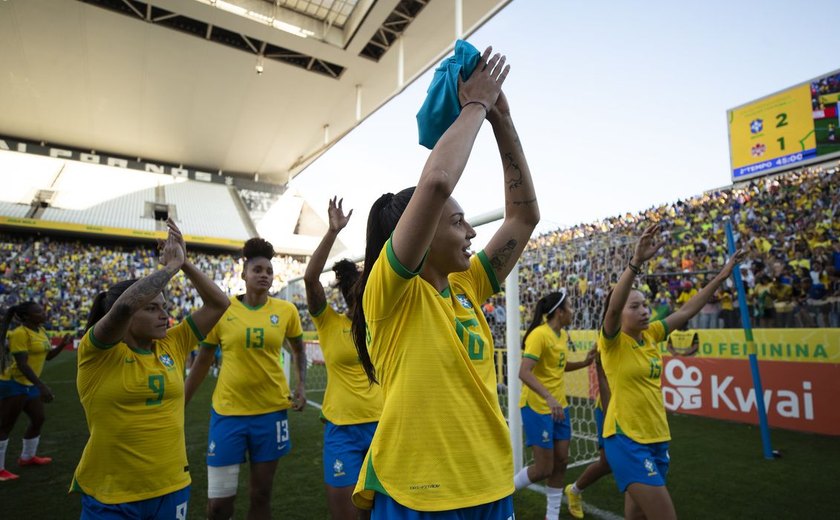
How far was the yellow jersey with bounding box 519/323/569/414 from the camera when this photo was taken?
501 cm

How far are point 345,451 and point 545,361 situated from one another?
231cm

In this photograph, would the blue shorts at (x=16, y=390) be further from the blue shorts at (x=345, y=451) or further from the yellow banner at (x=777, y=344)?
the yellow banner at (x=777, y=344)

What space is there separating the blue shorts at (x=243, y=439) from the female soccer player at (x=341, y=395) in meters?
0.44

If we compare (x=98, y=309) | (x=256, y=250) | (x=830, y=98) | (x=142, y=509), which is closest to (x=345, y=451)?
(x=142, y=509)

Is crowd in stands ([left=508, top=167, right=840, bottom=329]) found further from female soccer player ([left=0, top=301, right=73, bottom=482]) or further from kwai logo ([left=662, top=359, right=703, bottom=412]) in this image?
female soccer player ([left=0, top=301, right=73, bottom=482])

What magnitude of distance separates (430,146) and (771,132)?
24709 mm

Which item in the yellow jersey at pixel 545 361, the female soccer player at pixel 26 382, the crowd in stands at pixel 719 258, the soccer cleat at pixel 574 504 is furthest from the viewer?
the crowd in stands at pixel 719 258

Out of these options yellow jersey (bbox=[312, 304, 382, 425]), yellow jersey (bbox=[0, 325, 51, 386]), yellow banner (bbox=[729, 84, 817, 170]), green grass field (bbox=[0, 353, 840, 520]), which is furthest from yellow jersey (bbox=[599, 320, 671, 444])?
yellow banner (bbox=[729, 84, 817, 170])

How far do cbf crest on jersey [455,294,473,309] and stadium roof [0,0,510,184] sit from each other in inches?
725

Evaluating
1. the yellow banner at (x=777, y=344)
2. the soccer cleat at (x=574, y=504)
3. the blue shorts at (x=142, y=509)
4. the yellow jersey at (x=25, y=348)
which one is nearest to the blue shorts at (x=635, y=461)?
the soccer cleat at (x=574, y=504)

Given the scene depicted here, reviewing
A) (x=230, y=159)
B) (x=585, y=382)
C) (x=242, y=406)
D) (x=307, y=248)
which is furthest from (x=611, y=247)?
(x=230, y=159)

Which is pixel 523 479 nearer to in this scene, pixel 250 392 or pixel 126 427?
pixel 250 392

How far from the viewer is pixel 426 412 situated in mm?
1562

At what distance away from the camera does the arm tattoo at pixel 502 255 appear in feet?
6.89
